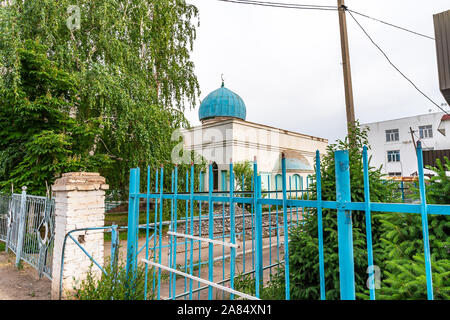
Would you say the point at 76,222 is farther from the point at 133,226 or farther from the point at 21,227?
the point at 21,227

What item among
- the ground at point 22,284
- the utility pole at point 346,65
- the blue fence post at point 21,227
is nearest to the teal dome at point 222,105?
the utility pole at point 346,65

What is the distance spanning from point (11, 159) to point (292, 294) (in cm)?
806

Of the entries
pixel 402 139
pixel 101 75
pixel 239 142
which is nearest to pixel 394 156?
pixel 402 139

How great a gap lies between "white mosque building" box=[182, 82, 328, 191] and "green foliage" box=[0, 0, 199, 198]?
22.7 ft

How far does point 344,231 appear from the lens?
1.36 metres

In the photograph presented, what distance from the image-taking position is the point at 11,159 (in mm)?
7188

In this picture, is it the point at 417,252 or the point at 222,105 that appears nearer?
the point at 417,252

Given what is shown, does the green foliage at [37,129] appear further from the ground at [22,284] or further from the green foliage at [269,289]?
the green foliage at [269,289]

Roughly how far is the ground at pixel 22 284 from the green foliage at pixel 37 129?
198 centimetres

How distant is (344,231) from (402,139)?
31613 millimetres

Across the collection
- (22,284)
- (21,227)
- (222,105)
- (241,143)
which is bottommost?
(22,284)

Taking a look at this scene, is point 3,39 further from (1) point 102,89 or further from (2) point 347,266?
(2) point 347,266

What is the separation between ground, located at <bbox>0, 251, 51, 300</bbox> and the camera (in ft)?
13.9
